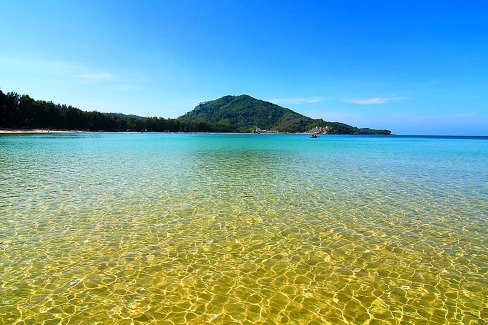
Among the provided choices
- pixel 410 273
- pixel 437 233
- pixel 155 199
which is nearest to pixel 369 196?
pixel 437 233

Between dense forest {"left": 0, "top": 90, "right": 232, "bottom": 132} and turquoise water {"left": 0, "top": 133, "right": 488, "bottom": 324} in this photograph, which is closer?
turquoise water {"left": 0, "top": 133, "right": 488, "bottom": 324}

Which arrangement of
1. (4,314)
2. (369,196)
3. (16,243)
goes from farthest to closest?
1. (369,196)
2. (16,243)
3. (4,314)

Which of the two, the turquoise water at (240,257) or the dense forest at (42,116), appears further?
the dense forest at (42,116)

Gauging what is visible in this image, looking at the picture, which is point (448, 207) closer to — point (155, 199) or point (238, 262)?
point (238, 262)

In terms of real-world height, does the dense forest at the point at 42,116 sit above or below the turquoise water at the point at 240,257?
above

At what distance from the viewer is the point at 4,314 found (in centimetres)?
601

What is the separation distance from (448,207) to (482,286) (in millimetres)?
8519

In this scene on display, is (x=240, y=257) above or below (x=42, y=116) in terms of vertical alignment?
below

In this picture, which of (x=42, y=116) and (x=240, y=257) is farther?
(x=42, y=116)

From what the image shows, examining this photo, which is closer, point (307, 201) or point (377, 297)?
point (377, 297)

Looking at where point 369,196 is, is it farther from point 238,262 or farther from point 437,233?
point 238,262

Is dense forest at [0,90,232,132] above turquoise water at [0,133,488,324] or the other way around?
above

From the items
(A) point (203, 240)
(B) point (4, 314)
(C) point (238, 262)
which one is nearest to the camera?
(B) point (4, 314)

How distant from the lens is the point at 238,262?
8602 millimetres
